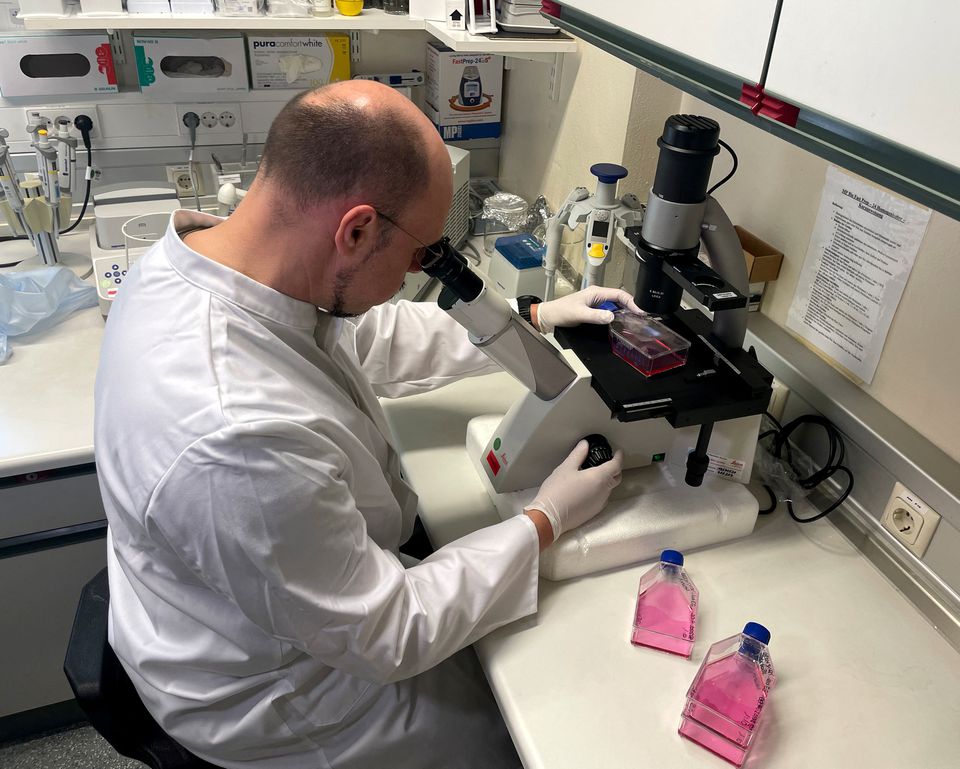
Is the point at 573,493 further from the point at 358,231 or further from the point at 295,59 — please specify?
the point at 295,59

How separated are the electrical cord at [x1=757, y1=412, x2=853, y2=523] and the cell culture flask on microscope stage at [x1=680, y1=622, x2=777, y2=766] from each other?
1.15ft

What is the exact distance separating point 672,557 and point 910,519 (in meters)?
0.37

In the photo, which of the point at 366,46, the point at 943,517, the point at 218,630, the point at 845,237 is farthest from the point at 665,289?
the point at 366,46

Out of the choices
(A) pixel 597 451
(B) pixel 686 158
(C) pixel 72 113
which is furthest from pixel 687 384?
(C) pixel 72 113

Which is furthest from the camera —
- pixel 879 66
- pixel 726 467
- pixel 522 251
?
pixel 522 251

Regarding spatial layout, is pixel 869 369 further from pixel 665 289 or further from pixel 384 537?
pixel 384 537

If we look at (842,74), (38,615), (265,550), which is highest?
(842,74)

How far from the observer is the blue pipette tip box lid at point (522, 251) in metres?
1.70

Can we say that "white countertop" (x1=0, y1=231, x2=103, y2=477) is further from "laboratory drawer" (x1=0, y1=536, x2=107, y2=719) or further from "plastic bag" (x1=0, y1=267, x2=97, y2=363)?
"laboratory drawer" (x1=0, y1=536, x2=107, y2=719)

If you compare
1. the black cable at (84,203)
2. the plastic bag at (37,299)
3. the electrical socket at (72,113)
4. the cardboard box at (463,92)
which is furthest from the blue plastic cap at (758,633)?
the electrical socket at (72,113)

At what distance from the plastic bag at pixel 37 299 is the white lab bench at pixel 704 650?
0.33 metres

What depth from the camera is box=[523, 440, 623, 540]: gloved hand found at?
3.59 feet

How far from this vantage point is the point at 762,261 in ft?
4.55

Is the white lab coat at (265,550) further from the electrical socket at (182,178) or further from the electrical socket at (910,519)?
the electrical socket at (182,178)
